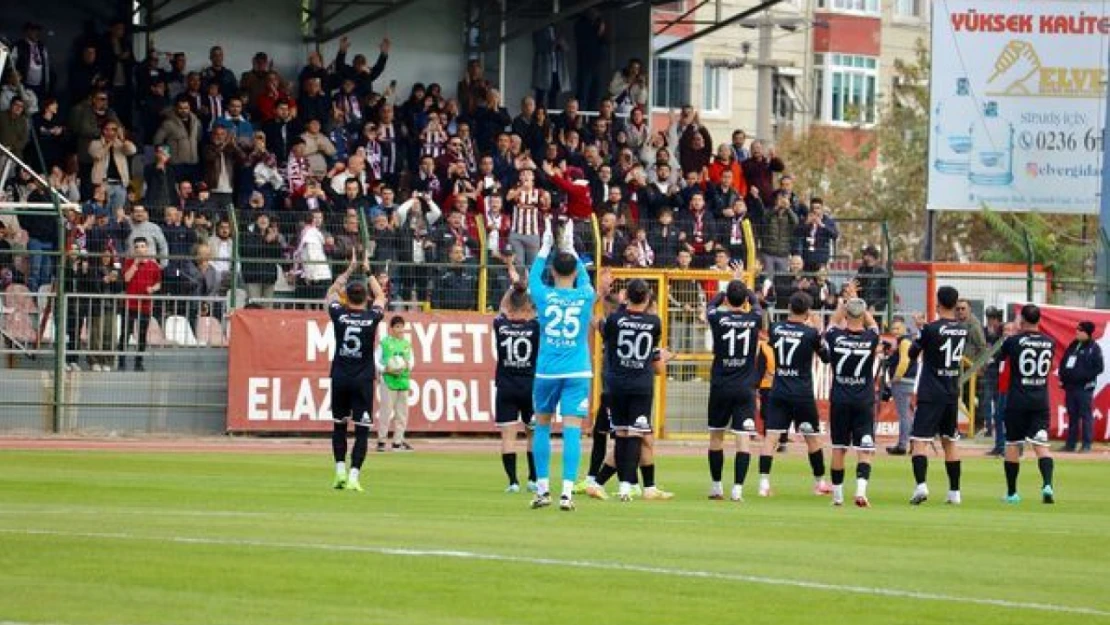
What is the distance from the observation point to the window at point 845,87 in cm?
7181

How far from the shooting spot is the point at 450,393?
1371 inches

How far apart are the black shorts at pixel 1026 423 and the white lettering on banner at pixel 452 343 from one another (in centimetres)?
1250

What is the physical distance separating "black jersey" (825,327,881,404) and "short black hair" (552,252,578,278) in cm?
386

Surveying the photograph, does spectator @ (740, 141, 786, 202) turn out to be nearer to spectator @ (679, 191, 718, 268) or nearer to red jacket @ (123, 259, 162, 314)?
spectator @ (679, 191, 718, 268)

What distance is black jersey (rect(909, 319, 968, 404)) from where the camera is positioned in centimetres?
2281

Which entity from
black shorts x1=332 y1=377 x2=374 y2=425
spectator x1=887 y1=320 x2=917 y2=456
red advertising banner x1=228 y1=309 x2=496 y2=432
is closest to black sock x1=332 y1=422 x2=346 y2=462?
black shorts x1=332 y1=377 x2=374 y2=425

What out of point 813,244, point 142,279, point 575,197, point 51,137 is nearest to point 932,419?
point 142,279

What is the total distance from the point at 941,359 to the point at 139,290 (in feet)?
45.5

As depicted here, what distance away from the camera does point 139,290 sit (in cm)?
3284

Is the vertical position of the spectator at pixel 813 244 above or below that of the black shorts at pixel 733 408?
above

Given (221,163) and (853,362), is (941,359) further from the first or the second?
(221,163)

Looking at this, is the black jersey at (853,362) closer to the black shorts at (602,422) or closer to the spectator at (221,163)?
the black shorts at (602,422)

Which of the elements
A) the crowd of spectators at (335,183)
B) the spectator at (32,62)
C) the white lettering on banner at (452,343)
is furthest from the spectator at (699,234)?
the spectator at (32,62)

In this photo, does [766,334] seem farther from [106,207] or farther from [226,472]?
[106,207]
